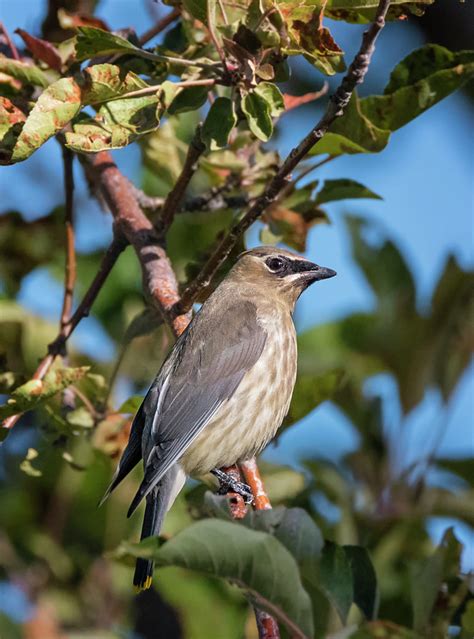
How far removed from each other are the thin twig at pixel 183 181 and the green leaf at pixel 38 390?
58 cm

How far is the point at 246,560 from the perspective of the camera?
2.31m

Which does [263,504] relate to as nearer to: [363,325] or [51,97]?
[51,97]

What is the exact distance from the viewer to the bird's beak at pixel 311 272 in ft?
15.4

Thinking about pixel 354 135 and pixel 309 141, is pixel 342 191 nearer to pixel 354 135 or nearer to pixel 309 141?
pixel 354 135

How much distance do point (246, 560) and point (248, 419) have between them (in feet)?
6.15

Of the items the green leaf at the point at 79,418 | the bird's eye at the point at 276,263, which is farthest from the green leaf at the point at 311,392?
the bird's eye at the point at 276,263

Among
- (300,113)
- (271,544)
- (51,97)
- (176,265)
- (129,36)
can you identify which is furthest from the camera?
(300,113)

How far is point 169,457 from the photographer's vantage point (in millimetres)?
3885

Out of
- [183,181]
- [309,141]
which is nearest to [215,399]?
[183,181]

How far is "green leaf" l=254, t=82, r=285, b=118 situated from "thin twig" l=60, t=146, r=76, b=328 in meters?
1.08

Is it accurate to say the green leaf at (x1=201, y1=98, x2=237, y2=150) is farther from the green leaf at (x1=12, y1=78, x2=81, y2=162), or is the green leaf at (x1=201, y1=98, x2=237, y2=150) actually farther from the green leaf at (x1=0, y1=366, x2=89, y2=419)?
the green leaf at (x1=0, y1=366, x2=89, y2=419)

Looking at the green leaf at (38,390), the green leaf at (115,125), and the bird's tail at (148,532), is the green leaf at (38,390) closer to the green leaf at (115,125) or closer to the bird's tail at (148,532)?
the bird's tail at (148,532)

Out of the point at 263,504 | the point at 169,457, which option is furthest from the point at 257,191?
the point at 263,504

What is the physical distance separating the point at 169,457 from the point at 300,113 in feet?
11.3
